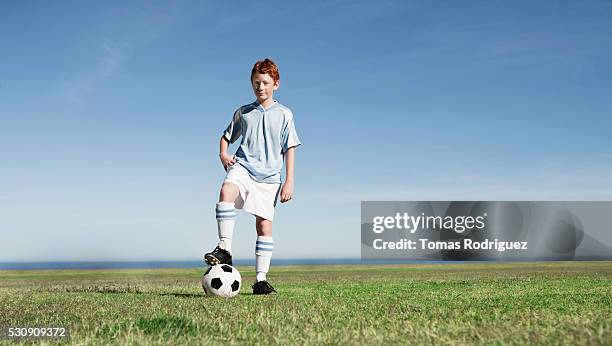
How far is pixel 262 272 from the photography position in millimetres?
9875

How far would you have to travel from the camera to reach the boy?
938cm

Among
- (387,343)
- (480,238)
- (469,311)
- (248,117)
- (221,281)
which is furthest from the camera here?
(480,238)

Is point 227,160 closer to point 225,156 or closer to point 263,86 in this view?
point 225,156

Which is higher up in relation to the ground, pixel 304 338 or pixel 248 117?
pixel 248 117

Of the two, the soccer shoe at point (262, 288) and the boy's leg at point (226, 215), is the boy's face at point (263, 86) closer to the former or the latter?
the boy's leg at point (226, 215)

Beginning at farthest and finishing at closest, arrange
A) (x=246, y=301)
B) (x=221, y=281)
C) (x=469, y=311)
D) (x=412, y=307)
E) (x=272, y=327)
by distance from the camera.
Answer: (x=221, y=281) → (x=246, y=301) → (x=412, y=307) → (x=469, y=311) → (x=272, y=327)

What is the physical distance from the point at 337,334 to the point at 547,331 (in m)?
1.49

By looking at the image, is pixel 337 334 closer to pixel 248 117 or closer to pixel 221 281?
pixel 221 281

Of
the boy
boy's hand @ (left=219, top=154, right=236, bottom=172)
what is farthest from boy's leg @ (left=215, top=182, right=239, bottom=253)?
boy's hand @ (left=219, top=154, right=236, bottom=172)

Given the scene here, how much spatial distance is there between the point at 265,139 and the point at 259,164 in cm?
40

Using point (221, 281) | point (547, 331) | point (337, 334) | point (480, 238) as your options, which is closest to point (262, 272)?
point (221, 281)

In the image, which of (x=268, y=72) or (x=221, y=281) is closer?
(x=221, y=281)

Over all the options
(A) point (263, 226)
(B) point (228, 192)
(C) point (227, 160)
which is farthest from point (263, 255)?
(C) point (227, 160)

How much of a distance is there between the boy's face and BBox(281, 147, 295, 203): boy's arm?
905mm
